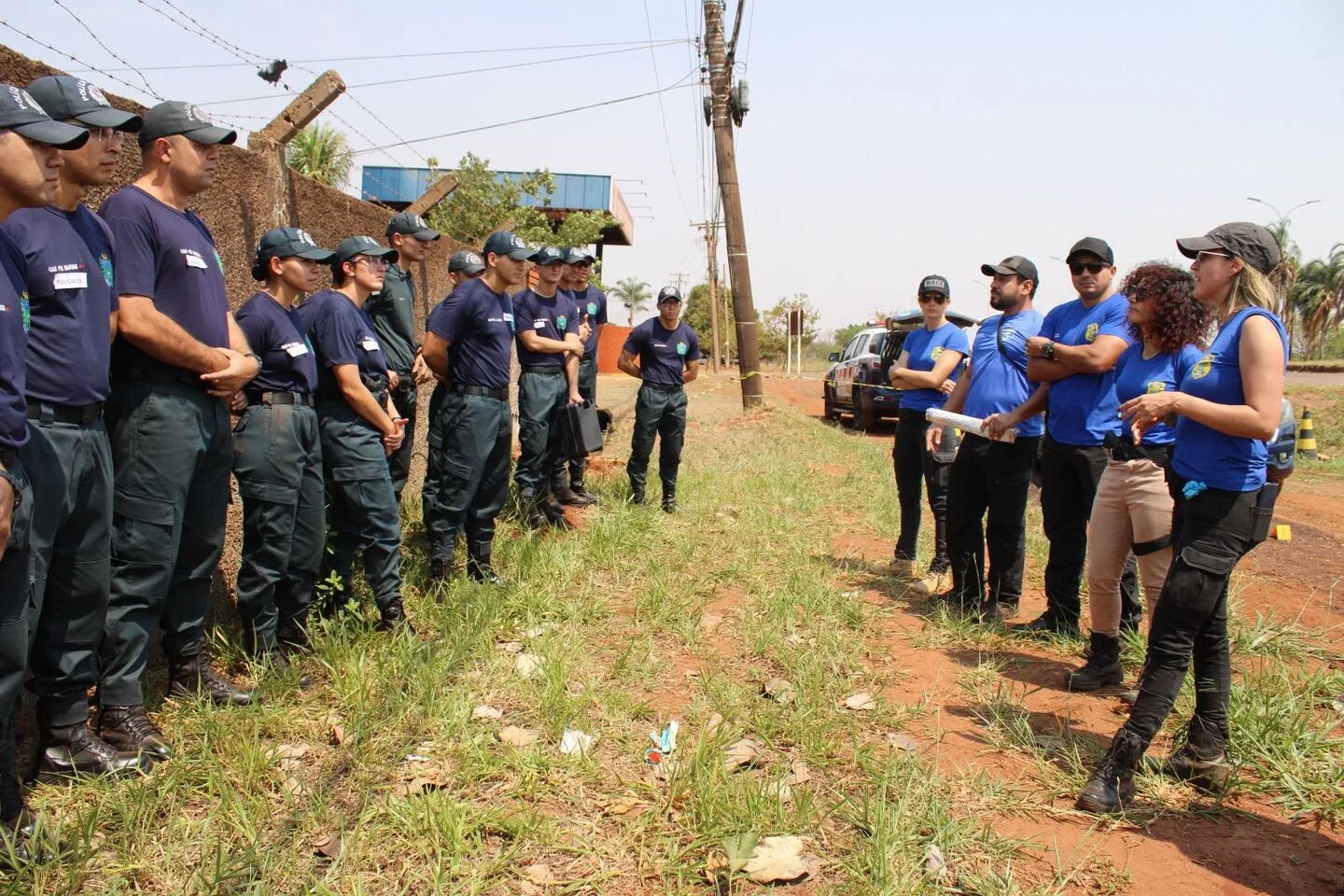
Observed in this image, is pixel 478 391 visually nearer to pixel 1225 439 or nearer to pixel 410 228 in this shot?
pixel 410 228

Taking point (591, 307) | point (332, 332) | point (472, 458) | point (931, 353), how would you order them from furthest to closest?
point (591, 307) → point (931, 353) → point (472, 458) → point (332, 332)

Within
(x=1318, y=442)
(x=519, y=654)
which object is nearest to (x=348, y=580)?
(x=519, y=654)

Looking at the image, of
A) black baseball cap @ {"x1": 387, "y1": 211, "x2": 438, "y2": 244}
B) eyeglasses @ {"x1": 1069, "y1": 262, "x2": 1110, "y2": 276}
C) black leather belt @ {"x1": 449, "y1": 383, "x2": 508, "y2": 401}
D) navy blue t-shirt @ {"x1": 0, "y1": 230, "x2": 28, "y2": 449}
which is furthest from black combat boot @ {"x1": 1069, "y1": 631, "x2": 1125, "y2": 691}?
black baseball cap @ {"x1": 387, "y1": 211, "x2": 438, "y2": 244}

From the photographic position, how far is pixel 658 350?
7402 mm

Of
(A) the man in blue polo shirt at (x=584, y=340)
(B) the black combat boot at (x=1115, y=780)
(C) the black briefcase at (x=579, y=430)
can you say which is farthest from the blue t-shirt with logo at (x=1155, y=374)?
(A) the man in blue polo shirt at (x=584, y=340)

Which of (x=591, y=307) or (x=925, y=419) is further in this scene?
(x=591, y=307)

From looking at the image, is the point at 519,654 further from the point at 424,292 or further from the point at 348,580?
the point at 424,292

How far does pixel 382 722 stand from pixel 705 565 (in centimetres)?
288

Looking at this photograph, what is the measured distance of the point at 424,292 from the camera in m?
7.41

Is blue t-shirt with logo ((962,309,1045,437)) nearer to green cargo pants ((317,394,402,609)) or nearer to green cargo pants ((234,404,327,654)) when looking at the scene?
green cargo pants ((317,394,402,609))

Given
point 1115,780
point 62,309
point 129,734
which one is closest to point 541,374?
point 129,734

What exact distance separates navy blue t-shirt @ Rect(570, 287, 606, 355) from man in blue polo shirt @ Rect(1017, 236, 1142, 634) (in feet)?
13.7

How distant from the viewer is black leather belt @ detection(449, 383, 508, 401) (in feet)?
16.0

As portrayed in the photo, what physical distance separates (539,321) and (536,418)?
72 cm
